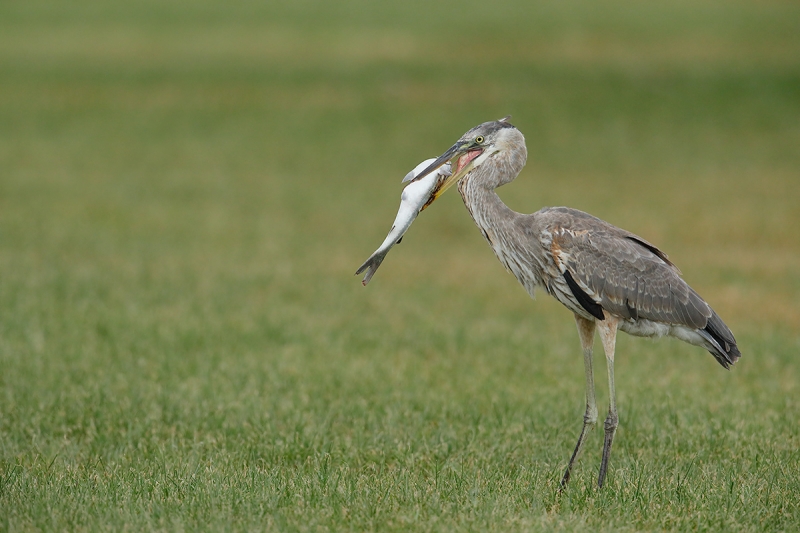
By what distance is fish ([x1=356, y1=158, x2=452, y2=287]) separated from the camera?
18.6ft

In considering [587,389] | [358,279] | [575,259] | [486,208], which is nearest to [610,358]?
[587,389]

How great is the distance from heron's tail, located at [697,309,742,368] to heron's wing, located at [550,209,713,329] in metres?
0.08

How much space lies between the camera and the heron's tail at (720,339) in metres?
6.16

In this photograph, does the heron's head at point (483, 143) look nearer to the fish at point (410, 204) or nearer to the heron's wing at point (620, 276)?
the fish at point (410, 204)

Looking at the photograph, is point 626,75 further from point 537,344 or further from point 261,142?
point 537,344

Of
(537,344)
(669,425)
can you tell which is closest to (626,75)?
(537,344)

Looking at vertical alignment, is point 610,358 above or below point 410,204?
below

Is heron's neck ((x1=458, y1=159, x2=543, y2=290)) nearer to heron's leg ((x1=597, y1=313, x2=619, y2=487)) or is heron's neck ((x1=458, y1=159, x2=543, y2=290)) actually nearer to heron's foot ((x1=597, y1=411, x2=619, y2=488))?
heron's leg ((x1=597, y1=313, x2=619, y2=487))

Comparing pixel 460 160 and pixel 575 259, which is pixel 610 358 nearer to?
pixel 575 259

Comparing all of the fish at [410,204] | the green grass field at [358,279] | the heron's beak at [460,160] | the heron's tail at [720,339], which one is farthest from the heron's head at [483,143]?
the green grass field at [358,279]

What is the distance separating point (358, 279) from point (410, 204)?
26.7 feet

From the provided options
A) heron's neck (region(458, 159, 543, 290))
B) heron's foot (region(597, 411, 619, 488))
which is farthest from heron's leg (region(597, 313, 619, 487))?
heron's neck (region(458, 159, 543, 290))

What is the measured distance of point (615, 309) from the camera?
19.8 feet

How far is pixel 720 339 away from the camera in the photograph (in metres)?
6.23
